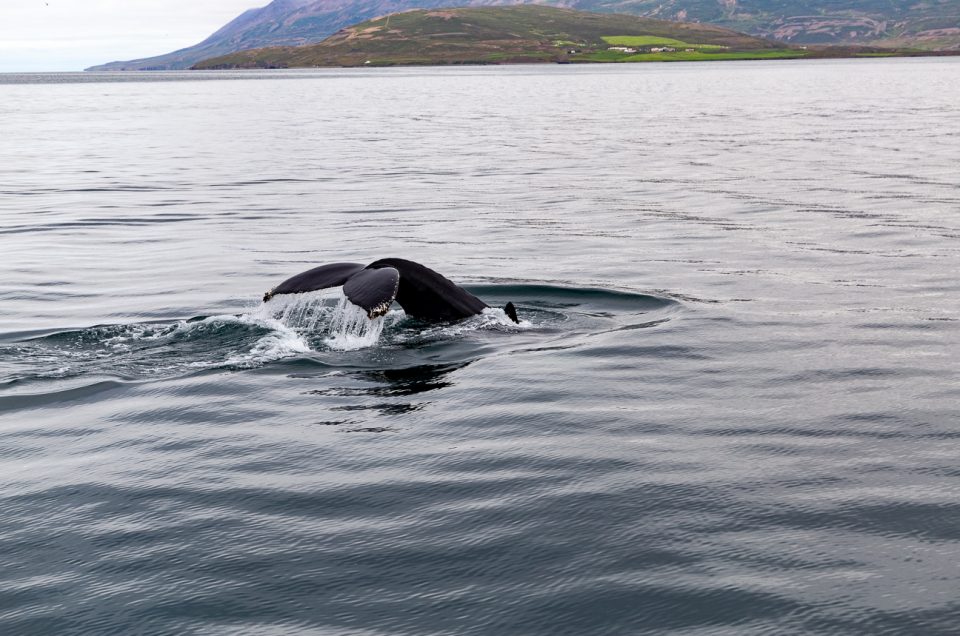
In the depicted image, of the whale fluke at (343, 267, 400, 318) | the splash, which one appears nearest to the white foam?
the splash

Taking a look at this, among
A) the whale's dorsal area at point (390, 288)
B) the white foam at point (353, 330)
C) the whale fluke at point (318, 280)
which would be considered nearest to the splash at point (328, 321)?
the white foam at point (353, 330)

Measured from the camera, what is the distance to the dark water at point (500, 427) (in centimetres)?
628

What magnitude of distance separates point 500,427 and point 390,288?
1.76 meters

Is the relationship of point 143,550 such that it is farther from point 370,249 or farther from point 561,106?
point 561,106

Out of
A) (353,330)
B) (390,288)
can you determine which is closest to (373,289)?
(390,288)

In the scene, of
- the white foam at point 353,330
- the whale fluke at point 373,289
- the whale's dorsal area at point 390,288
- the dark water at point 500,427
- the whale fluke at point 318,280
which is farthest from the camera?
the white foam at point 353,330

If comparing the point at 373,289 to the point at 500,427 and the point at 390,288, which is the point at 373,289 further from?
the point at 500,427

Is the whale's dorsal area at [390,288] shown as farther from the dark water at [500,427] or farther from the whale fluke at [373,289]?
the dark water at [500,427]

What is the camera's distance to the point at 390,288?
10438 millimetres

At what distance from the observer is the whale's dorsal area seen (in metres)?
10.3

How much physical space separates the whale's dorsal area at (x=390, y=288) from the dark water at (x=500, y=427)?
283mm

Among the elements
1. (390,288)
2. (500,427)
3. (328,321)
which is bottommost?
(500,427)

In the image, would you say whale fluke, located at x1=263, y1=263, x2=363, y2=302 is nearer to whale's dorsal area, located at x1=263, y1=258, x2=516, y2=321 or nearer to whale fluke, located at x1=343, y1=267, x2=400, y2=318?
whale's dorsal area, located at x1=263, y1=258, x2=516, y2=321

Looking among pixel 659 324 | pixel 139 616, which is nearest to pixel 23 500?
pixel 139 616
